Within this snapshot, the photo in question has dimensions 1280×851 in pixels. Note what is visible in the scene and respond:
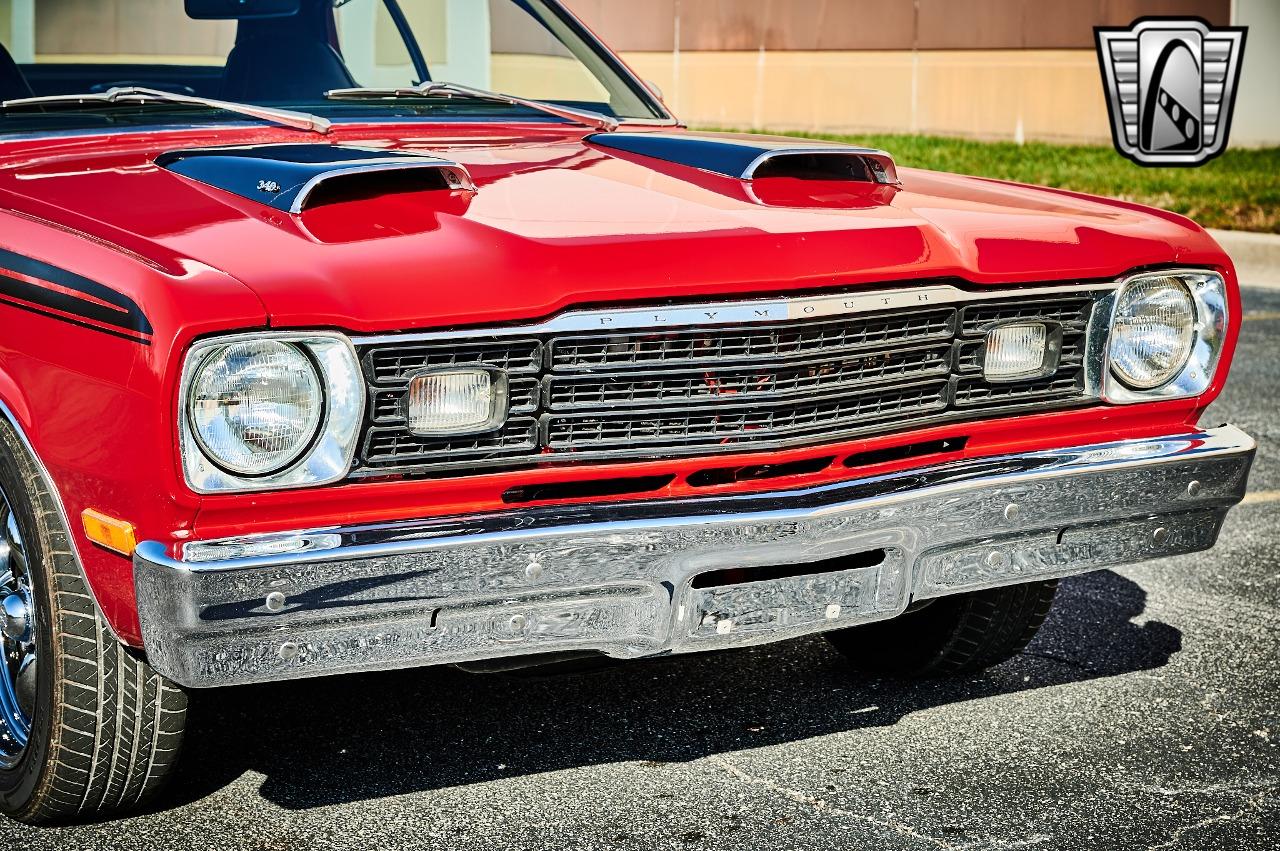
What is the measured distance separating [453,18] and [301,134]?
87 centimetres

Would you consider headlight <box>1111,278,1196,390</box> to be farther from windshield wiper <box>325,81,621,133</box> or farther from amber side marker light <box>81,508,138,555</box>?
amber side marker light <box>81,508,138,555</box>

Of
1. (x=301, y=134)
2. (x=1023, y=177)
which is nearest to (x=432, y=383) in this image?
(x=301, y=134)

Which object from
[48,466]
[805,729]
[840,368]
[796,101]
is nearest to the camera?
[48,466]

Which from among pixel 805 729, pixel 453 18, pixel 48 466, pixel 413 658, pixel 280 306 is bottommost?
pixel 805 729

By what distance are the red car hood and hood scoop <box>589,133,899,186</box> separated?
55mm

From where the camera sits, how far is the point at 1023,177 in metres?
13.7

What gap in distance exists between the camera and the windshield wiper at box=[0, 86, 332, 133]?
12.4ft

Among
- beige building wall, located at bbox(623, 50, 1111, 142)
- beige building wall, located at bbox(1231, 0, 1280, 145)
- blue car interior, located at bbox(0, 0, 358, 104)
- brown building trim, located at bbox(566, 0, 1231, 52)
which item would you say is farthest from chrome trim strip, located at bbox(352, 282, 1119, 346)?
beige building wall, located at bbox(623, 50, 1111, 142)

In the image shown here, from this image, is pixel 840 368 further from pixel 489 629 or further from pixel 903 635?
pixel 903 635

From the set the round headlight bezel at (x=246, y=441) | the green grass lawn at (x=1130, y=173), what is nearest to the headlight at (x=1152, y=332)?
the round headlight bezel at (x=246, y=441)

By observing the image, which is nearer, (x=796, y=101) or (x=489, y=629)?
(x=489, y=629)

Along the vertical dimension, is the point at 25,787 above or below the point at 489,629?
below

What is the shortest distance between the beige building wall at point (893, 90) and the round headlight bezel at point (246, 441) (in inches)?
587

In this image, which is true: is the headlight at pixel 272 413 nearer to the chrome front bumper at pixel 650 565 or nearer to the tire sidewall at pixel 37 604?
the chrome front bumper at pixel 650 565
